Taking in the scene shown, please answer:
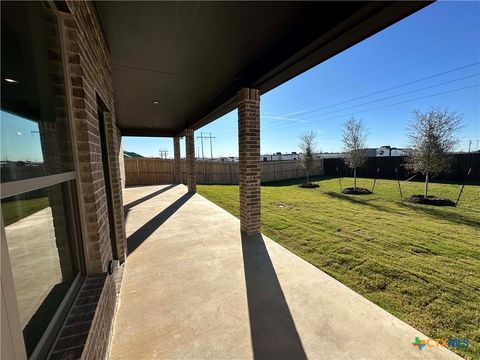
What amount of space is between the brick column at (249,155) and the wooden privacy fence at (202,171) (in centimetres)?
963

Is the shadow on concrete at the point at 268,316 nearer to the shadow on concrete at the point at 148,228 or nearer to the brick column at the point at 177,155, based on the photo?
the shadow on concrete at the point at 148,228

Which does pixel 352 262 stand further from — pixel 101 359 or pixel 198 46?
pixel 198 46

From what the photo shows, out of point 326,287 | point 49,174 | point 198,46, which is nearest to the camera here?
point 49,174

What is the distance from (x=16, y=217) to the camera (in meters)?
0.93

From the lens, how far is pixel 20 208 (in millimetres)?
979

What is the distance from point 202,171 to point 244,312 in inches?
516

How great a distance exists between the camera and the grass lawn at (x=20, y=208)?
843mm

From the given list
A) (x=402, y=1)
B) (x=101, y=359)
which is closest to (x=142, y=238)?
(x=101, y=359)

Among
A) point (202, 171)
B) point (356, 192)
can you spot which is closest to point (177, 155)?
point (202, 171)

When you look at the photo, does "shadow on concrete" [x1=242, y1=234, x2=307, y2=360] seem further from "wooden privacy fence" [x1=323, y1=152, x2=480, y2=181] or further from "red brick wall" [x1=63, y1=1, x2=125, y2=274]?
"wooden privacy fence" [x1=323, y1=152, x2=480, y2=181]

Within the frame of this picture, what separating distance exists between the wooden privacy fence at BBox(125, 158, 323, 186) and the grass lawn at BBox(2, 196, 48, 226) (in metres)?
12.3

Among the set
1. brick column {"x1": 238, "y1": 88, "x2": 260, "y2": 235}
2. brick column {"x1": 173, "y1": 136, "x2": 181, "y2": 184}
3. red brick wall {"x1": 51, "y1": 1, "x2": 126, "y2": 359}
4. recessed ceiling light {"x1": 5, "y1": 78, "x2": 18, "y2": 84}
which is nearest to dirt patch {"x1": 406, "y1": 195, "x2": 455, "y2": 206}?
brick column {"x1": 238, "y1": 88, "x2": 260, "y2": 235}

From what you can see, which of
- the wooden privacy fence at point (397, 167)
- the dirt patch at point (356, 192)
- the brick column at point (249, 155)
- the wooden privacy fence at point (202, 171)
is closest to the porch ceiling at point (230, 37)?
the brick column at point (249, 155)

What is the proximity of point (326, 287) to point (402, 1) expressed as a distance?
2.79 m
